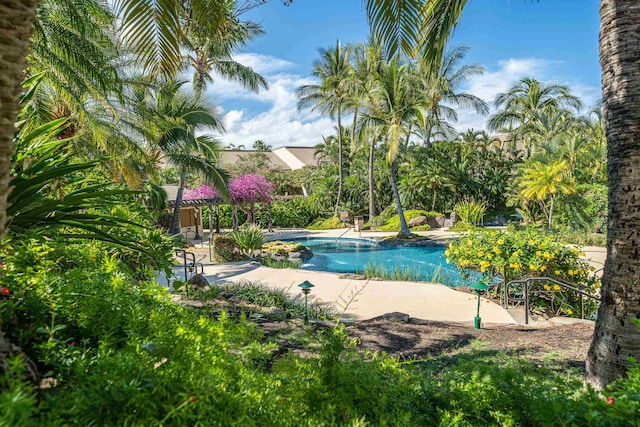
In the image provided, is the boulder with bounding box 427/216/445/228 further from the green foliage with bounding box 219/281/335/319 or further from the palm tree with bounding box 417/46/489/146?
the green foliage with bounding box 219/281/335/319

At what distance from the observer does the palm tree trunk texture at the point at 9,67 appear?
4.16 feet

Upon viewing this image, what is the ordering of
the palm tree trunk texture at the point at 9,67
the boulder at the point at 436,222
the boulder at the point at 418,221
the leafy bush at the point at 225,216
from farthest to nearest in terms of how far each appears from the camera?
the leafy bush at the point at 225,216, the boulder at the point at 436,222, the boulder at the point at 418,221, the palm tree trunk texture at the point at 9,67

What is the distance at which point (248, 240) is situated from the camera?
1399 centimetres

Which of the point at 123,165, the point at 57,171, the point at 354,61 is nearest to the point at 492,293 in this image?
the point at 57,171

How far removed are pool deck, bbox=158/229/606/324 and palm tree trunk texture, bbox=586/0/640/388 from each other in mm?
2918

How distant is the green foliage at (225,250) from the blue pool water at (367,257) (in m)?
2.49

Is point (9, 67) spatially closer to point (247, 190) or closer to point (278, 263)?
point (278, 263)

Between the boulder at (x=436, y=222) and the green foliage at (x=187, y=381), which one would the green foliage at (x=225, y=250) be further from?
the boulder at (x=436, y=222)

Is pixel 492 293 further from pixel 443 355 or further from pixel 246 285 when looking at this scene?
pixel 246 285

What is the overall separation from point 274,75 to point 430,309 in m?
17.4

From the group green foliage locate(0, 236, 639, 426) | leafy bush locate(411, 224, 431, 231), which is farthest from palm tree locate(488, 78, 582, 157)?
green foliage locate(0, 236, 639, 426)

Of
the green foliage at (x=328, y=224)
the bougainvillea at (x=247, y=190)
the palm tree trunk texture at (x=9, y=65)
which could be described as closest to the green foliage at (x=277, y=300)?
the palm tree trunk texture at (x=9, y=65)

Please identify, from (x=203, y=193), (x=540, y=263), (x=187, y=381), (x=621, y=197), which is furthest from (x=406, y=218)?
(x=187, y=381)

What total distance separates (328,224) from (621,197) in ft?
75.2
